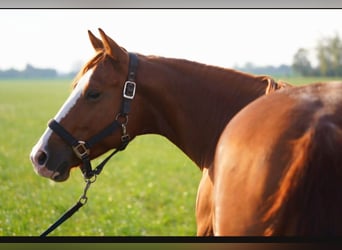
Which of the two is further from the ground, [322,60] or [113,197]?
[322,60]

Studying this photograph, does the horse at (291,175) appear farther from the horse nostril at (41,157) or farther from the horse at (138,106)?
the horse nostril at (41,157)

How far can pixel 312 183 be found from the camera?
1430mm

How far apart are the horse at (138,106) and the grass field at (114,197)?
4.97 feet

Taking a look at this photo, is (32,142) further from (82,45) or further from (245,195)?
(245,195)

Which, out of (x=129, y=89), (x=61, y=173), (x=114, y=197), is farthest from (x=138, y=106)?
(x=114, y=197)

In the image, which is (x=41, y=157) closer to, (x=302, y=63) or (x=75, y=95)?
(x=75, y=95)

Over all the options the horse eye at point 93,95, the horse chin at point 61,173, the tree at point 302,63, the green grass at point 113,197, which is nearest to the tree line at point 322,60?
the tree at point 302,63

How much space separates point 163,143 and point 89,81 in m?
9.16

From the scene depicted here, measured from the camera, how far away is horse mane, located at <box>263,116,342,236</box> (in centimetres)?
142

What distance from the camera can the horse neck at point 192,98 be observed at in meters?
2.32

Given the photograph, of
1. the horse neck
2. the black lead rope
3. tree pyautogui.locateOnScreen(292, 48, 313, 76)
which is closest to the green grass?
the black lead rope

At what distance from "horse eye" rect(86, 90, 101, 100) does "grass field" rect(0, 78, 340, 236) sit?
6.01 ft

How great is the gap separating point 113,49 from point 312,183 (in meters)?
1.13

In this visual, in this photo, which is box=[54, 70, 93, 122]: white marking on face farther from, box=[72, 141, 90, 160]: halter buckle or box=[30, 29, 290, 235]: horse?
box=[72, 141, 90, 160]: halter buckle
